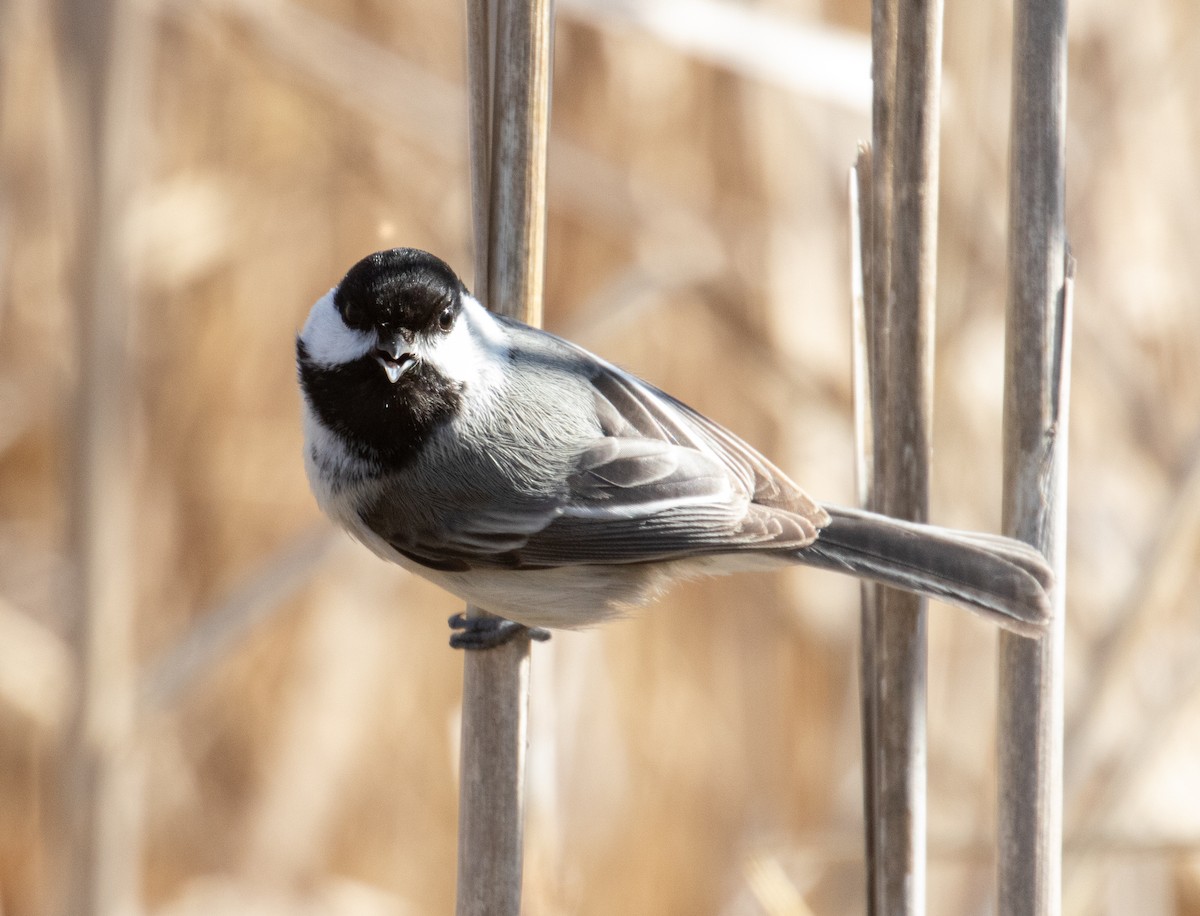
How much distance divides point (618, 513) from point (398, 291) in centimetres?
42

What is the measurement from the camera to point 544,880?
1.75m

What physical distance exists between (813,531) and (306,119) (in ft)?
6.80

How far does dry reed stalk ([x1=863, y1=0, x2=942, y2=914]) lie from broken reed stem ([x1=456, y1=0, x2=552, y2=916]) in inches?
15.6

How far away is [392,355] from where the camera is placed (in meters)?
1.50

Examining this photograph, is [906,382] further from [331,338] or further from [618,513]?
[331,338]

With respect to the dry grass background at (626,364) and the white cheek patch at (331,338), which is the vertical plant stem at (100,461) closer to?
the dry grass background at (626,364)

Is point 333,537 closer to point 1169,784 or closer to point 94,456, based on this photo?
point 94,456

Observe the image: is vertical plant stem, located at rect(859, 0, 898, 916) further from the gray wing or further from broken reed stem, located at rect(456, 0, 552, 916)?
broken reed stem, located at rect(456, 0, 552, 916)

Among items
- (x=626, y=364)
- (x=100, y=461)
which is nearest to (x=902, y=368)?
(x=100, y=461)

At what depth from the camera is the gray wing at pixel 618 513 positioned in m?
1.62

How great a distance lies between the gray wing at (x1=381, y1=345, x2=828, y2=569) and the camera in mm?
1619

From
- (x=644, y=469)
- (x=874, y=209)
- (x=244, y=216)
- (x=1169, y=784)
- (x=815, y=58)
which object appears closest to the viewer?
(x=874, y=209)

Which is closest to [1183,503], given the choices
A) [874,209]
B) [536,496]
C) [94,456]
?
[874,209]

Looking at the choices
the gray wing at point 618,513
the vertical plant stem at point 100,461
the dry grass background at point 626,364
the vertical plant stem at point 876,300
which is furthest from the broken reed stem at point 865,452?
the vertical plant stem at point 100,461
